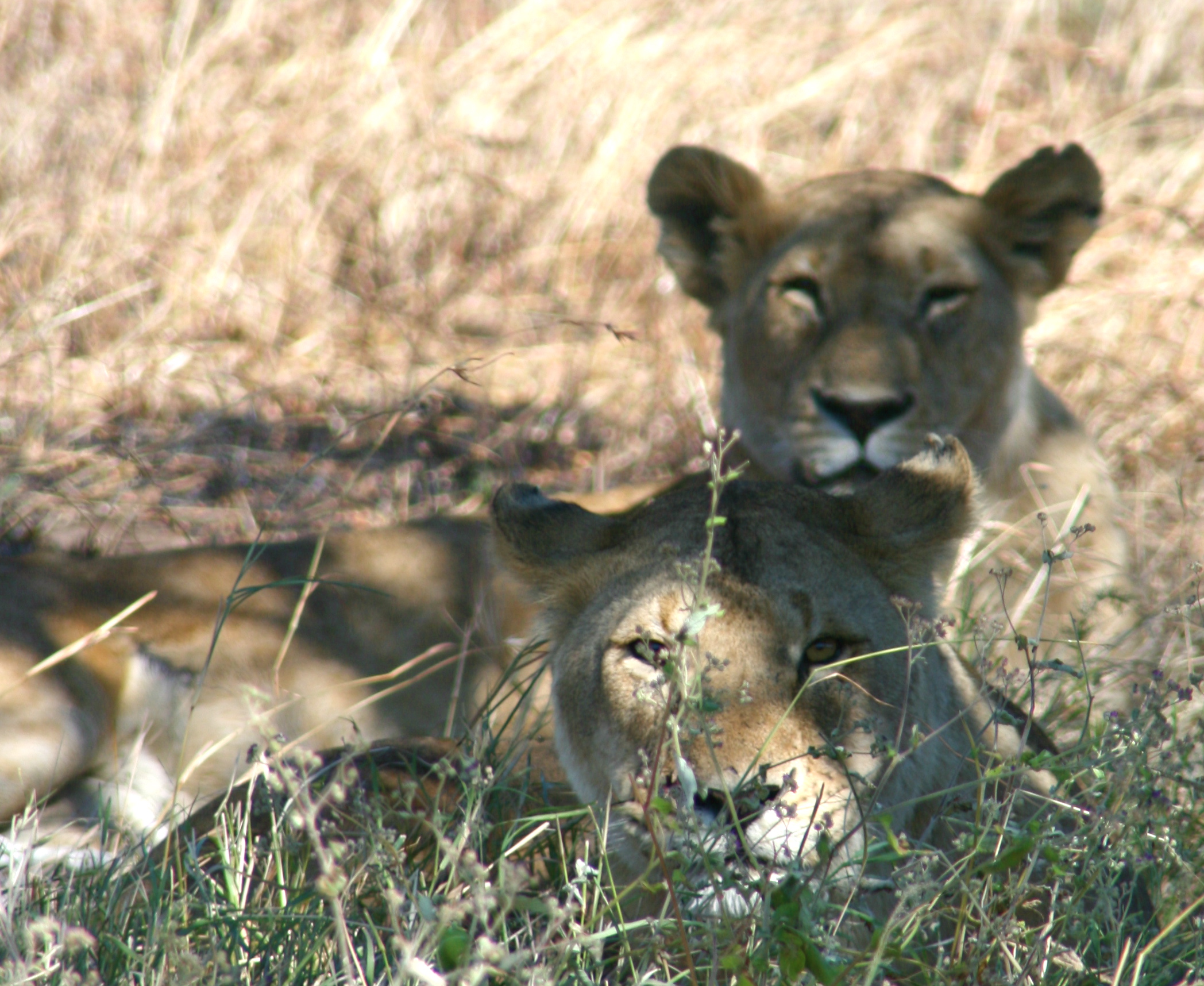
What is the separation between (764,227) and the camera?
450 centimetres

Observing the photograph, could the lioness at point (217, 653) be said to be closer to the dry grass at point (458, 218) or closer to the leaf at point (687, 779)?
the dry grass at point (458, 218)

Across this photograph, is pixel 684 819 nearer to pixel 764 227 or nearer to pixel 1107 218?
pixel 764 227

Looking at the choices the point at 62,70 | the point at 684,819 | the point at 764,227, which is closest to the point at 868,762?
the point at 684,819

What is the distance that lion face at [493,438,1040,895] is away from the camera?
205 cm

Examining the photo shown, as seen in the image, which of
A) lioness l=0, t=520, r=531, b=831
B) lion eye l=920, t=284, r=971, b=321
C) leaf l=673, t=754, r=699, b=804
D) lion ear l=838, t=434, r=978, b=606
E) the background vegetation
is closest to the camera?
leaf l=673, t=754, r=699, b=804

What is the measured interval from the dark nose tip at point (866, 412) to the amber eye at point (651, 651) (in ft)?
5.31

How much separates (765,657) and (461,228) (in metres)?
5.02

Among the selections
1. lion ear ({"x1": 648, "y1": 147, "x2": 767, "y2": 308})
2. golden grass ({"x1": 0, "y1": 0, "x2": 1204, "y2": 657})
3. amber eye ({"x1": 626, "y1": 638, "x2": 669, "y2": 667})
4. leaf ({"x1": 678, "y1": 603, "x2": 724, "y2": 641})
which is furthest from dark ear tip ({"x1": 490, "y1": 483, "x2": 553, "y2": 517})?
golden grass ({"x1": 0, "y1": 0, "x2": 1204, "y2": 657})

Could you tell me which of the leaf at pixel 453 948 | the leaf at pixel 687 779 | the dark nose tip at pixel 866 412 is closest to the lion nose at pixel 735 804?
the leaf at pixel 687 779

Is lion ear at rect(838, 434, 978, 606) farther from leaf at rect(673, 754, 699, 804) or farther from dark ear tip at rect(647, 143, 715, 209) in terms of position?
dark ear tip at rect(647, 143, 715, 209)

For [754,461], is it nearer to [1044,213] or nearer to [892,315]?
[892,315]

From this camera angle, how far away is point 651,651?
2.20 m

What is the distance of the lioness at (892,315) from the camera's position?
385 centimetres

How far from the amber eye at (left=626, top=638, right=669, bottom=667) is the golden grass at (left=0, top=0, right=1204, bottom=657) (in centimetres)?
245
